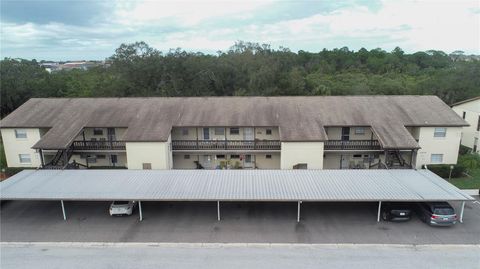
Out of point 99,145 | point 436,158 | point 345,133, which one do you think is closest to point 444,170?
point 436,158

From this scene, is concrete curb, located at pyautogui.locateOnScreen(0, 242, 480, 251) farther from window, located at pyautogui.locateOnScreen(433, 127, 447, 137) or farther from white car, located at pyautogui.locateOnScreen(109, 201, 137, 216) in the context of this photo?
window, located at pyautogui.locateOnScreen(433, 127, 447, 137)

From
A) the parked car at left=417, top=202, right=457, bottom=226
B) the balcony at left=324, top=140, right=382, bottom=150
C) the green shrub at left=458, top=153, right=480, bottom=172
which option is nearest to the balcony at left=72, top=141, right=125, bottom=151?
the balcony at left=324, top=140, right=382, bottom=150

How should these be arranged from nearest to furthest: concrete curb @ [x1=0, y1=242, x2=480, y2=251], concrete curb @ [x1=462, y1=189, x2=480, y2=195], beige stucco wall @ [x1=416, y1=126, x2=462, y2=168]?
concrete curb @ [x1=0, y1=242, x2=480, y2=251]
concrete curb @ [x1=462, y1=189, x2=480, y2=195]
beige stucco wall @ [x1=416, y1=126, x2=462, y2=168]

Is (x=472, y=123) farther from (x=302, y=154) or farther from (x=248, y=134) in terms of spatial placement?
(x=248, y=134)

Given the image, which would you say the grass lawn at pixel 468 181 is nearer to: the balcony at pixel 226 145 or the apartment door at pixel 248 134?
the balcony at pixel 226 145

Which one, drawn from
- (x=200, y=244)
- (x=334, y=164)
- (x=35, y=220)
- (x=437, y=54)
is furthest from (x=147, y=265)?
(x=437, y=54)

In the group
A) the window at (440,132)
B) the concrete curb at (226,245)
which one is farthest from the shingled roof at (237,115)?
Answer: the concrete curb at (226,245)
